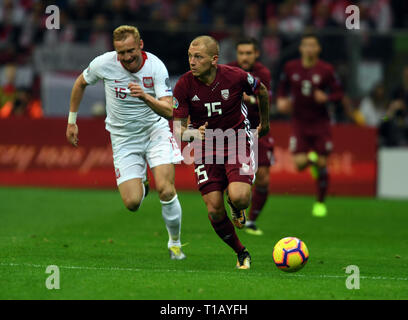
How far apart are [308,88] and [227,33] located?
364 cm

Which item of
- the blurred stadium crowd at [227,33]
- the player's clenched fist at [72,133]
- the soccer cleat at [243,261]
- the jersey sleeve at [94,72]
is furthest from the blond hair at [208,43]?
the blurred stadium crowd at [227,33]

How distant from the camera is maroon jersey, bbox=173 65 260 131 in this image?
7648 mm

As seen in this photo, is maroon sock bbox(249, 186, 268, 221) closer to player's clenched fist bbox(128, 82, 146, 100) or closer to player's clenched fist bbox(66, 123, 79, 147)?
player's clenched fist bbox(66, 123, 79, 147)

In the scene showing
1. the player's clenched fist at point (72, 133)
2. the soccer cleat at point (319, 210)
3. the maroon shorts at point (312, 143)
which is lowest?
the soccer cleat at point (319, 210)

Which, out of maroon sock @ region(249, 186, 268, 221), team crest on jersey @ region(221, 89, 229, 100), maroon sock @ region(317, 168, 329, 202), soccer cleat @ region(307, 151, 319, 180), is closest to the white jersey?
team crest on jersey @ region(221, 89, 229, 100)

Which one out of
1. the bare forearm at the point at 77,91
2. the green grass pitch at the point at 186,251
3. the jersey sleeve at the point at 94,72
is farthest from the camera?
the bare forearm at the point at 77,91

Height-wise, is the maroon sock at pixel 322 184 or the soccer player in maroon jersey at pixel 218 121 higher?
the soccer player in maroon jersey at pixel 218 121

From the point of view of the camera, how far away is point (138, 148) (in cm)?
855

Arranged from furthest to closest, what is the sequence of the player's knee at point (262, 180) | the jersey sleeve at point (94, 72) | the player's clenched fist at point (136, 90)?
1. the player's knee at point (262, 180)
2. the jersey sleeve at point (94, 72)
3. the player's clenched fist at point (136, 90)

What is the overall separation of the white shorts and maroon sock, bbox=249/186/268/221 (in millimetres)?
2660

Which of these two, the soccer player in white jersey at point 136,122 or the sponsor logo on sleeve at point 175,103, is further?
the soccer player in white jersey at point 136,122

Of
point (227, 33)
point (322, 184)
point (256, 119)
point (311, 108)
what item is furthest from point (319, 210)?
point (227, 33)

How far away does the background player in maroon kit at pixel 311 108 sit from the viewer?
41.7ft

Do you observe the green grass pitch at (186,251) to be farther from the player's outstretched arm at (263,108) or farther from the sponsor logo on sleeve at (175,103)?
the sponsor logo on sleeve at (175,103)
